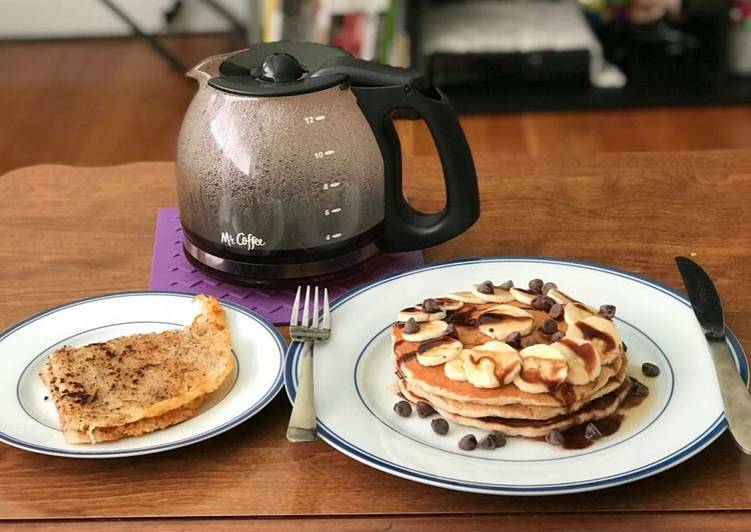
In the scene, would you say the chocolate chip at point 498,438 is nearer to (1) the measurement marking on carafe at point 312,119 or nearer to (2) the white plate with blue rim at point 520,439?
(2) the white plate with blue rim at point 520,439

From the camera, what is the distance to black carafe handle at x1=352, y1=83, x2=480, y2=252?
988 millimetres

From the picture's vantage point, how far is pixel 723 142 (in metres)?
2.74

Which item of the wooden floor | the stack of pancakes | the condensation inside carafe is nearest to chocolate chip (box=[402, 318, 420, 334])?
the stack of pancakes

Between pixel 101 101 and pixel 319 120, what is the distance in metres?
2.25

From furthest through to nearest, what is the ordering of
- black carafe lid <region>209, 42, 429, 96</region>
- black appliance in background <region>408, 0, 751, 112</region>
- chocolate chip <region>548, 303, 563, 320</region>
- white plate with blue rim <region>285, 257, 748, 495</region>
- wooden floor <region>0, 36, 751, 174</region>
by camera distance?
black appliance in background <region>408, 0, 751, 112</region>
wooden floor <region>0, 36, 751, 174</region>
black carafe lid <region>209, 42, 429, 96</region>
chocolate chip <region>548, 303, 563, 320</region>
white plate with blue rim <region>285, 257, 748, 495</region>

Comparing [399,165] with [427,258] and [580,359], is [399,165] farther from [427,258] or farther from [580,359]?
[580,359]

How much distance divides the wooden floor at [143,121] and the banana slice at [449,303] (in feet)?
5.91

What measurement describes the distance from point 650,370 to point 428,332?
184 millimetres

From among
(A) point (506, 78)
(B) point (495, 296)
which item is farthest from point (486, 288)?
(A) point (506, 78)

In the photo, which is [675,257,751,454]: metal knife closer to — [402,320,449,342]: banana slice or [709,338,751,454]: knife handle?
[709,338,751,454]: knife handle

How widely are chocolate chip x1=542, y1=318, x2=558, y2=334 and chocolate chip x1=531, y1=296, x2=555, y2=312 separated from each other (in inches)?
1.2

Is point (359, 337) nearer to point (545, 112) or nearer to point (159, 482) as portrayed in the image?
point (159, 482)

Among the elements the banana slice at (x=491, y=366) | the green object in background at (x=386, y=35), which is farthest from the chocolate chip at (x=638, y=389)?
the green object in background at (x=386, y=35)

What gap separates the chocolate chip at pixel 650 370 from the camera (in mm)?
864
